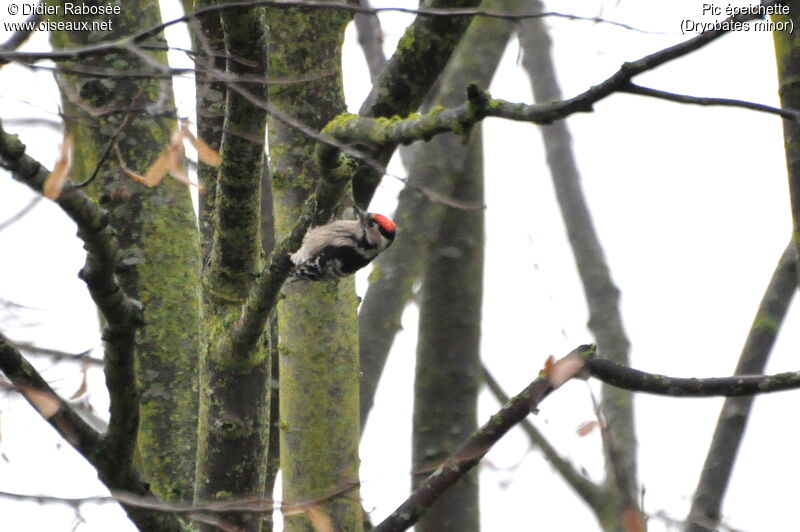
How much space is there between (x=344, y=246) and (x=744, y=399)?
203 cm

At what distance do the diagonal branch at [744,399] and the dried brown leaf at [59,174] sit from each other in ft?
10.8

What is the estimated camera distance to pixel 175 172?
2553mm

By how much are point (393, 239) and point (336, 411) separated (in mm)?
1367

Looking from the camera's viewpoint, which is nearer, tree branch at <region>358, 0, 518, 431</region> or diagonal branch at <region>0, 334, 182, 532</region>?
diagonal branch at <region>0, 334, 182, 532</region>

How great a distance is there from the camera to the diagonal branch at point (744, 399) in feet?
14.6

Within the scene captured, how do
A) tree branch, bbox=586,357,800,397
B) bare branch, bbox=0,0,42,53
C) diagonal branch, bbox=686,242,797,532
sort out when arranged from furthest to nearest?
1. diagonal branch, bbox=686,242,797,532
2. bare branch, bbox=0,0,42,53
3. tree branch, bbox=586,357,800,397

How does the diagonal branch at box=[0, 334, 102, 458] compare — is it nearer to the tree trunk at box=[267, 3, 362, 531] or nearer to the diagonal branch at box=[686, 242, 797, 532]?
the tree trunk at box=[267, 3, 362, 531]

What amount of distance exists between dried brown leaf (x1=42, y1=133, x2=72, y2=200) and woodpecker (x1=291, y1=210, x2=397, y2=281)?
1575mm

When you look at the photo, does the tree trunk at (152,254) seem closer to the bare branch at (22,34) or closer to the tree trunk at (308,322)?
the tree trunk at (308,322)

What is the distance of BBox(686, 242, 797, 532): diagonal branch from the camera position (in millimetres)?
4453

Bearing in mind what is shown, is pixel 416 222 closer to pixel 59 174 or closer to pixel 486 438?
pixel 486 438

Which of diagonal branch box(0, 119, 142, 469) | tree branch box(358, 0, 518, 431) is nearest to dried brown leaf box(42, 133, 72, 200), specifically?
diagonal branch box(0, 119, 142, 469)

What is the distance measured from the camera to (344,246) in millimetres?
4781

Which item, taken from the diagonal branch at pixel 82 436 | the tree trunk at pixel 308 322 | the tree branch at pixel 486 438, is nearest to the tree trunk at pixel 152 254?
the tree trunk at pixel 308 322
